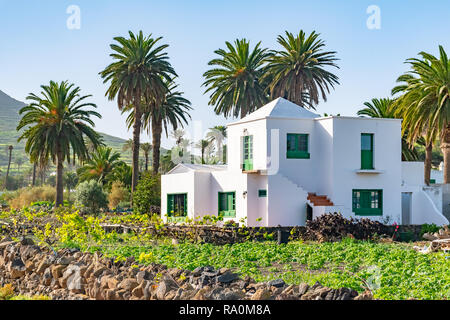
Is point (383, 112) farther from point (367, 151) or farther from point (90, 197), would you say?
point (90, 197)

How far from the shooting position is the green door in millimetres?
31906

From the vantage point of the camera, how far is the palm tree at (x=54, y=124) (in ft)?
146

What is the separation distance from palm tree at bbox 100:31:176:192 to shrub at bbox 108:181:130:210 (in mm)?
10891

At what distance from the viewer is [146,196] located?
42.3 m

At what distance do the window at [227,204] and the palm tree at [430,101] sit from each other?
35.7 ft

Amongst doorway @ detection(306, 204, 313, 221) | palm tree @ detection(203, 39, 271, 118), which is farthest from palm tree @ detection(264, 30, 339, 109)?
doorway @ detection(306, 204, 313, 221)

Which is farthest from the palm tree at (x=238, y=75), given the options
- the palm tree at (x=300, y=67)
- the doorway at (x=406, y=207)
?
the doorway at (x=406, y=207)

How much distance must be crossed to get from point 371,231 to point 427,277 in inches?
538

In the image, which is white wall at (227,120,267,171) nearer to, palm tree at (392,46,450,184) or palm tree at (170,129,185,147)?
palm tree at (392,46,450,184)

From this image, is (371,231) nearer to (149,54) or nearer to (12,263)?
(12,263)

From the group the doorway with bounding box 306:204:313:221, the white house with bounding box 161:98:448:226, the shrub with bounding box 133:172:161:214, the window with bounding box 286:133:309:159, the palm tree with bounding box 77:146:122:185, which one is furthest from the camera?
the palm tree with bounding box 77:146:122:185

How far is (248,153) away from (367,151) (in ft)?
18.2

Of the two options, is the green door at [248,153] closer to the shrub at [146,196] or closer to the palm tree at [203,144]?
the shrub at [146,196]

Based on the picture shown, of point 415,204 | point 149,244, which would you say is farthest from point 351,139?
point 149,244
